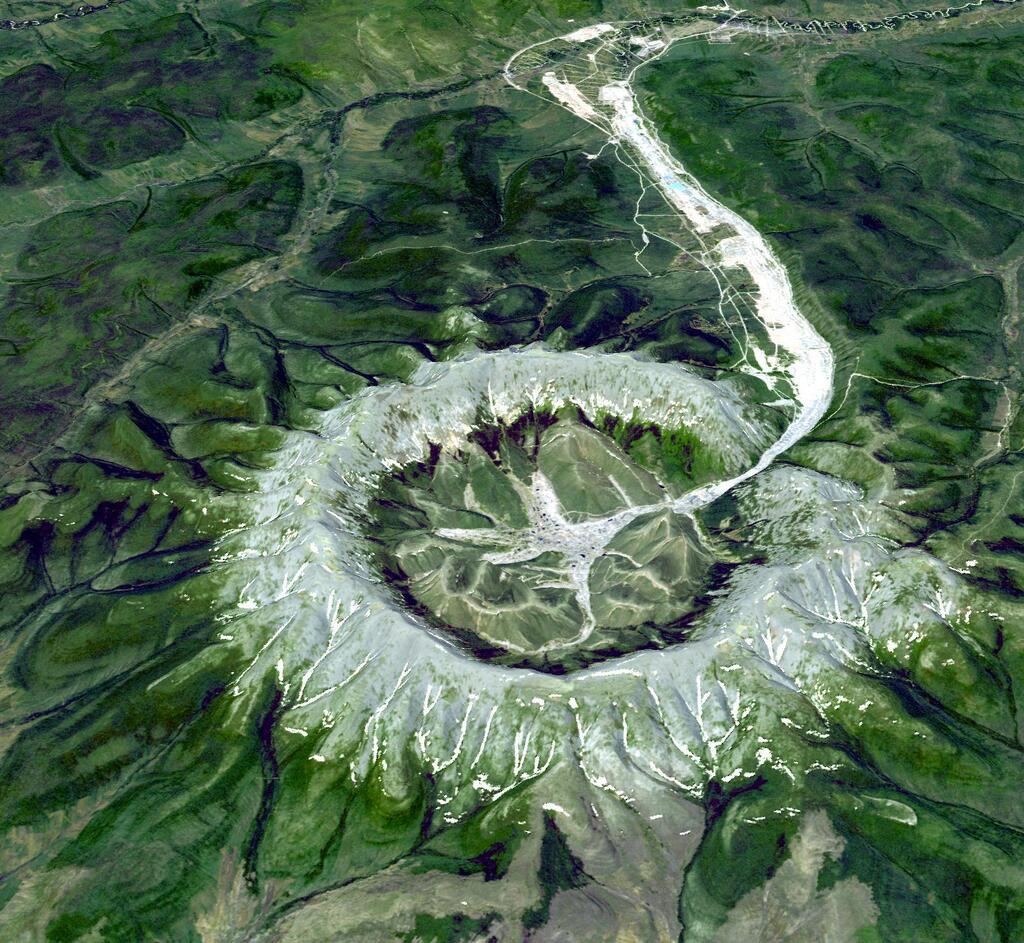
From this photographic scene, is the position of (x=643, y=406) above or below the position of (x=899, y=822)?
above

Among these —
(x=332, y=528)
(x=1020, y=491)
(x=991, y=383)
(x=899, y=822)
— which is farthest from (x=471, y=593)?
(x=991, y=383)

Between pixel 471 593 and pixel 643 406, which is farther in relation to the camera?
pixel 643 406

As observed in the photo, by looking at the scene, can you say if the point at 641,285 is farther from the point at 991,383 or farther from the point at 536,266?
the point at 991,383

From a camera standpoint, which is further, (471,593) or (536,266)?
(536,266)

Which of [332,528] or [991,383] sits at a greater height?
[332,528]

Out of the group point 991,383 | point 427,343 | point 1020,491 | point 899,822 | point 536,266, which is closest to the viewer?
point 899,822

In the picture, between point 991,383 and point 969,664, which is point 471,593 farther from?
point 991,383

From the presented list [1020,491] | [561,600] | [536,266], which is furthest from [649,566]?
[536,266]

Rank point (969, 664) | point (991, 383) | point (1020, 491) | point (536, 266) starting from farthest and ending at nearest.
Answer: point (536, 266) < point (991, 383) < point (1020, 491) < point (969, 664)

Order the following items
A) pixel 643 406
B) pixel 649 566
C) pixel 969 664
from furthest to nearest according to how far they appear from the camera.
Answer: pixel 643 406 → pixel 649 566 → pixel 969 664
